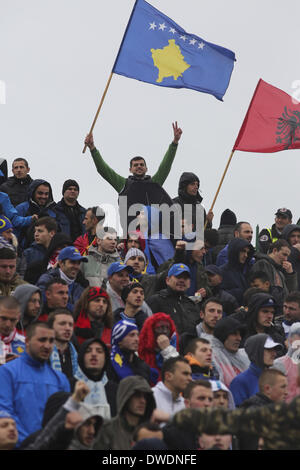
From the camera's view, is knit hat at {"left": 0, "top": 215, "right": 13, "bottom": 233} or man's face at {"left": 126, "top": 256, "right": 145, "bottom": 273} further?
man's face at {"left": 126, "top": 256, "right": 145, "bottom": 273}

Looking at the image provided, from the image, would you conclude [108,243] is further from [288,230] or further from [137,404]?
[137,404]

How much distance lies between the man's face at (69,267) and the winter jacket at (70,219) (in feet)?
9.77

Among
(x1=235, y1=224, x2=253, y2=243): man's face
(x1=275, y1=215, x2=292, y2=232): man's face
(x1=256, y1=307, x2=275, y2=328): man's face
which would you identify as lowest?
(x1=256, y1=307, x2=275, y2=328): man's face

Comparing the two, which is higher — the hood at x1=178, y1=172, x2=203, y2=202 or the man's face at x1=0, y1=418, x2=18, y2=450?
the hood at x1=178, y1=172, x2=203, y2=202

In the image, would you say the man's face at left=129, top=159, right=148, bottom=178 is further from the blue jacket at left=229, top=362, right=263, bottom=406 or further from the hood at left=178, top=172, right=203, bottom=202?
the blue jacket at left=229, top=362, right=263, bottom=406

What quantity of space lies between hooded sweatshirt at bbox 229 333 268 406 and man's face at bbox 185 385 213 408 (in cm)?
170

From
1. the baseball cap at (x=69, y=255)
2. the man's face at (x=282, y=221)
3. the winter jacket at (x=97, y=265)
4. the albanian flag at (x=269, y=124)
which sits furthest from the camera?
the albanian flag at (x=269, y=124)

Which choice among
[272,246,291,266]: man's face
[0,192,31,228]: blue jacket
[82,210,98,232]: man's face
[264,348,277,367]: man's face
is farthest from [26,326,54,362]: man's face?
[272,246,291,266]: man's face

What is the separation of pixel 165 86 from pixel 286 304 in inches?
226

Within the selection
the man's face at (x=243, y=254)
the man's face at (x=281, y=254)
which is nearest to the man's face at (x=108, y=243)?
the man's face at (x=243, y=254)

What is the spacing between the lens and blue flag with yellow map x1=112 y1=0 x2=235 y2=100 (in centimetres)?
1864

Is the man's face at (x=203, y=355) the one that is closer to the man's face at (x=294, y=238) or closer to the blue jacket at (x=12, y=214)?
the blue jacket at (x=12, y=214)

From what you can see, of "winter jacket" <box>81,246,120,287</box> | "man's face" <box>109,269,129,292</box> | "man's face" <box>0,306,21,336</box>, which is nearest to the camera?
"man's face" <box>0,306,21,336</box>

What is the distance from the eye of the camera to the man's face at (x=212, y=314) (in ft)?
43.0
